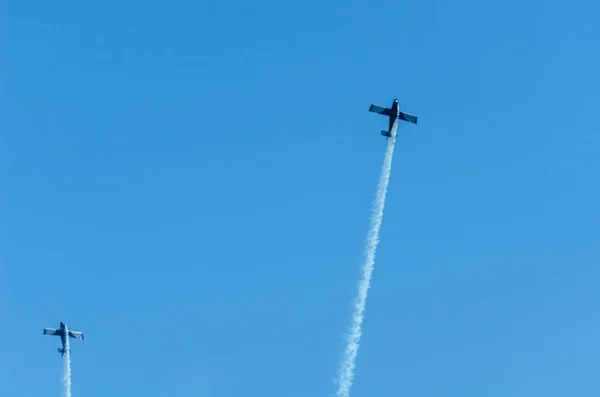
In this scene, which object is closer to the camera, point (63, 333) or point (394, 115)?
point (394, 115)

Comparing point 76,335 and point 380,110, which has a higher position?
point 380,110

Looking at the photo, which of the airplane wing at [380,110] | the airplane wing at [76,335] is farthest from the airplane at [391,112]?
the airplane wing at [76,335]

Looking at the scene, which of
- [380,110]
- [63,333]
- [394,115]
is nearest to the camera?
[380,110]

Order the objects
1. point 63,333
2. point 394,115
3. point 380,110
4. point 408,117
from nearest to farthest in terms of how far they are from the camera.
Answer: point 380,110, point 394,115, point 408,117, point 63,333

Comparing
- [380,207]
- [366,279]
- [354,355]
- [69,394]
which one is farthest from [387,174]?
[69,394]

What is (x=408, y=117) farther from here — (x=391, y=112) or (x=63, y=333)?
(x=63, y=333)

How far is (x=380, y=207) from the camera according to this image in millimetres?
133875

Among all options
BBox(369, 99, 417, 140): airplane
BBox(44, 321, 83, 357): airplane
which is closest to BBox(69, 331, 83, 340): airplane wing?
BBox(44, 321, 83, 357): airplane

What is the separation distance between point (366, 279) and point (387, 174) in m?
15.8

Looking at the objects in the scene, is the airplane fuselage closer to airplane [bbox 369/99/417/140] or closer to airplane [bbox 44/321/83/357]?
airplane [bbox 369/99/417/140]

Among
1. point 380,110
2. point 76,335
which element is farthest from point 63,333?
point 380,110

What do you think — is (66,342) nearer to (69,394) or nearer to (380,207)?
(69,394)

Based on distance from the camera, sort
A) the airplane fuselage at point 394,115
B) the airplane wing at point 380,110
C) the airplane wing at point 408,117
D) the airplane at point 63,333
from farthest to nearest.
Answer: the airplane at point 63,333, the airplane wing at point 408,117, the airplane fuselage at point 394,115, the airplane wing at point 380,110

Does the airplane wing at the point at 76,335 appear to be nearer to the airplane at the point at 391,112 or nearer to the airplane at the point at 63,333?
the airplane at the point at 63,333
